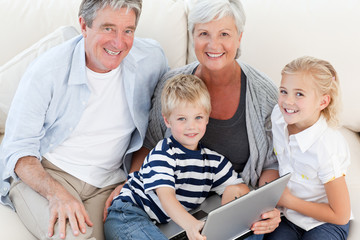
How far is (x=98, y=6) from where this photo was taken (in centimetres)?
159

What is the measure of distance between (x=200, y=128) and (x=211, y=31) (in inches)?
14.8

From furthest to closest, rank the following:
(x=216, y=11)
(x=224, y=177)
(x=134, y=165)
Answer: (x=134, y=165) < (x=224, y=177) < (x=216, y=11)

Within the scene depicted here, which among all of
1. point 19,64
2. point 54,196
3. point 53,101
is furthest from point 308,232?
point 19,64

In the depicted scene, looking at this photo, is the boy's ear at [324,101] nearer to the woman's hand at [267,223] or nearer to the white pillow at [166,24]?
the woman's hand at [267,223]

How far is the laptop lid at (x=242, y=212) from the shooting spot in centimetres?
130

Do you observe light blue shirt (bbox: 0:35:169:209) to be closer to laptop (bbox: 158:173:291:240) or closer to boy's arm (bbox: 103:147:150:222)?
boy's arm (bbox: 103:147:150:222)

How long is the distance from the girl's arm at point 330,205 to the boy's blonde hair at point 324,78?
23 cm

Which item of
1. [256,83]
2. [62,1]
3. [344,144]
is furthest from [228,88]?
[62,1]

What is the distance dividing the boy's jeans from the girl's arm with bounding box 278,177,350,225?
0.60 feet

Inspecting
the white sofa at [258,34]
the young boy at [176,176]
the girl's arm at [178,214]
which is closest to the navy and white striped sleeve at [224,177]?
the young boy at [176,176]

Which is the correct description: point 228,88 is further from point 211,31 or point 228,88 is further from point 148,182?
point 148,182

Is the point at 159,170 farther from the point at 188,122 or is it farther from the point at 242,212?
the point at 242,212

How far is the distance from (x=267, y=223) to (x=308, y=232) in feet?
0.59

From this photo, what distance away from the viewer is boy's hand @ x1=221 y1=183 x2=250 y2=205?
1.67 metres
